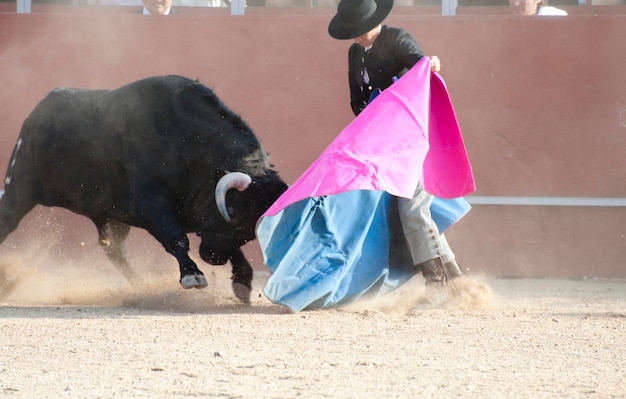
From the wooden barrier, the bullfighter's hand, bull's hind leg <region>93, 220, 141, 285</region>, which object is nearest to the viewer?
the bullfighter's hand

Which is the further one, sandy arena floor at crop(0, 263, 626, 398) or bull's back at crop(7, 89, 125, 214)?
bull's back at crop(7, 89, 125, 214)

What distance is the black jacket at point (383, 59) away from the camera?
446cm

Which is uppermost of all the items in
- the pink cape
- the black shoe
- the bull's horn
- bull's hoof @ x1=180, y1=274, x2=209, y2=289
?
the pink cape

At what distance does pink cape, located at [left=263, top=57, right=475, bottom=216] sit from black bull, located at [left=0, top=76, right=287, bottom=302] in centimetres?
45

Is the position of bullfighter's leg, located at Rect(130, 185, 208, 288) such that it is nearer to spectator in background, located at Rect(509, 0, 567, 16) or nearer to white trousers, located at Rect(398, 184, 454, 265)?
white trousers, located at Rect(398, 184, 454, 265)

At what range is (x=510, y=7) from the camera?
6.63 m

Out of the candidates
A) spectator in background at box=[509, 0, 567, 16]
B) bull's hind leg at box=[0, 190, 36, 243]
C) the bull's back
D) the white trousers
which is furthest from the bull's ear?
spectator in background at box=[509, 0, 567, 16]

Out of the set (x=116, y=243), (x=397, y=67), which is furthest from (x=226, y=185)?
(x=116, y=243)

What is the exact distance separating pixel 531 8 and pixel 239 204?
2.85 metres

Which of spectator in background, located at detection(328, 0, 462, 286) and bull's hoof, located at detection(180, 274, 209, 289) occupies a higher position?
spectator in background, located at detection(328, 0, 462, 286)

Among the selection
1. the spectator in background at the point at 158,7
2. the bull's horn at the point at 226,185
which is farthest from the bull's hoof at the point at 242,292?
the spectator in background at the point at 158,7

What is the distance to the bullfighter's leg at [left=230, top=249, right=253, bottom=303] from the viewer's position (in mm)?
4828

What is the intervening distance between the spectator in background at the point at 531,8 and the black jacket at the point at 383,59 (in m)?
2.22

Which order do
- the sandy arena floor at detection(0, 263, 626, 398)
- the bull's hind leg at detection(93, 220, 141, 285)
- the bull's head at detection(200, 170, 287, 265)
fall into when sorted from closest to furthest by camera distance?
the sandy arena floor at detection(0, 263, 626, 398) < the bull's head at detection(200, 170, 287, 265) < the bull's hind leg at detection(93, 220, 141, 285)
